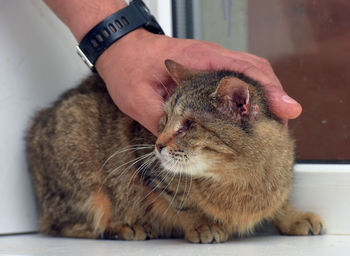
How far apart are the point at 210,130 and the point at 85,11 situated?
0.65 meters

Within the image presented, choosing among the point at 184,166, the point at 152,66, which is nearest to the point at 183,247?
the point at 184,166

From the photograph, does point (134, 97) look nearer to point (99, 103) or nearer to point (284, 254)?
point (99, 103)

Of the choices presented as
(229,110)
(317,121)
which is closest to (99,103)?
(229,110)

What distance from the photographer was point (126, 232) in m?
1.89

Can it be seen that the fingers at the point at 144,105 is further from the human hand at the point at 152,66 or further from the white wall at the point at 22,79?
the white wall at the point at 22,79

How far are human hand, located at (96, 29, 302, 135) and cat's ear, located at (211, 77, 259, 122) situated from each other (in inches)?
5.0

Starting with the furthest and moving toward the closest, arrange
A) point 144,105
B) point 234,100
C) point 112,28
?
point 112,28 → point 144,105 → point 234,100

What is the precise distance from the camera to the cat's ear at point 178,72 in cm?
171

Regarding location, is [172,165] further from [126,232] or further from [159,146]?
[126,232]

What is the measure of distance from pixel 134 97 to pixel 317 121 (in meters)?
0.71

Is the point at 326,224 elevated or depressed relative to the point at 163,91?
depressed

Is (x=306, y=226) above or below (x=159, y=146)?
below

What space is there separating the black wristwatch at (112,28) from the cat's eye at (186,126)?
40cm

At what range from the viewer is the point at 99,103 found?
205cm
